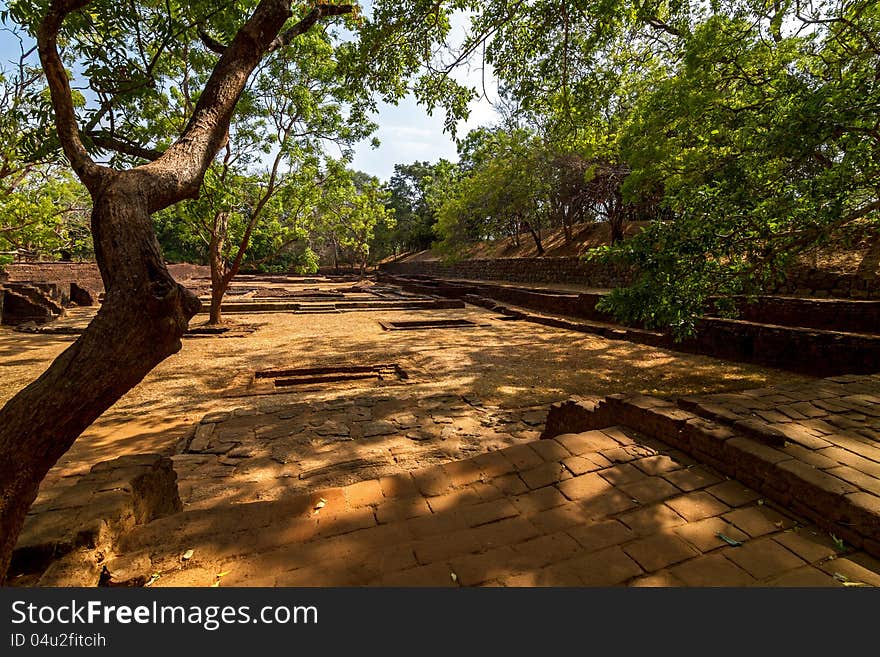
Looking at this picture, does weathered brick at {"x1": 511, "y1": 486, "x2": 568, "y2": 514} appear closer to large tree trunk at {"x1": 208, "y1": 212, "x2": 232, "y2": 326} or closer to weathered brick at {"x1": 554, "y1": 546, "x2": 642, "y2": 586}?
weathered brick at {"x1": 554, "y1": 546, "x2": 642, "y2": 586}

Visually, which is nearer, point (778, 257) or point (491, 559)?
point (491, 559)

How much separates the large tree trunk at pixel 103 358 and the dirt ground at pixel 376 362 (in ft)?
5.49

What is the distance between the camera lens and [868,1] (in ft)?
16.5

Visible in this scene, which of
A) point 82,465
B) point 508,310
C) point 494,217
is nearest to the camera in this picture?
point 82,465

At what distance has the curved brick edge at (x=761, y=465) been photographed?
1.75m

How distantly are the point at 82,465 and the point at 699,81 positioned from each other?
34.3 feet

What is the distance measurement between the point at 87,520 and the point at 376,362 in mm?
5358

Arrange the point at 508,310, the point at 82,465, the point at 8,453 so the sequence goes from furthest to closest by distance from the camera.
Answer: the point at 508,310 → the point at 82,465 → the point at 8,453

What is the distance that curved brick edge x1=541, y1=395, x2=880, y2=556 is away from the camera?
1750mm

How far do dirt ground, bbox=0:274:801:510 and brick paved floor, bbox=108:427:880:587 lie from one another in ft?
3.66

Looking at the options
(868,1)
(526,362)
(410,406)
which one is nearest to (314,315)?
(526,362)

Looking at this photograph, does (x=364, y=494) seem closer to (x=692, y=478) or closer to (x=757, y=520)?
(x=692, y=478)

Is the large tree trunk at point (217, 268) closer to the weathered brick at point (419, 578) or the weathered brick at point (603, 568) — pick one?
the weathered brick at point (419, 578)

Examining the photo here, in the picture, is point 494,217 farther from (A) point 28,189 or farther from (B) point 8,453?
(B) point 8,453
